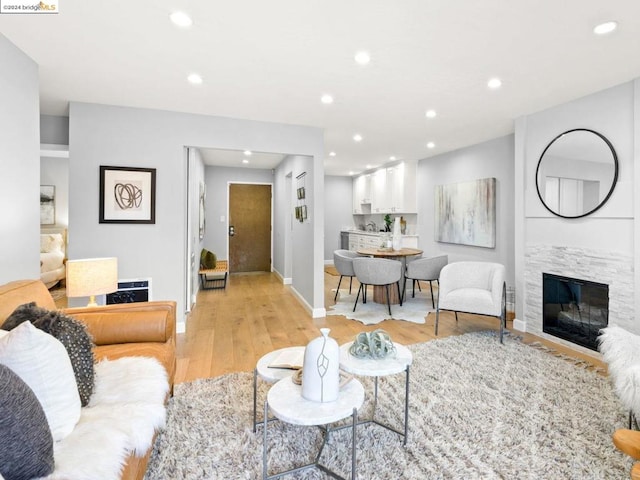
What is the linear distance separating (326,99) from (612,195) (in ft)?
8.77

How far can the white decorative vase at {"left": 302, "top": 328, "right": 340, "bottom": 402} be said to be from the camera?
1407 millimetres

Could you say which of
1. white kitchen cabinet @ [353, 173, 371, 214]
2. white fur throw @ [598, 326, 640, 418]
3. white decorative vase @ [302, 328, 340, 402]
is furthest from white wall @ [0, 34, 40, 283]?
white kitchen cabinet @ [353, 173, 371, 214]

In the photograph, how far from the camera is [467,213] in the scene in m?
5.19

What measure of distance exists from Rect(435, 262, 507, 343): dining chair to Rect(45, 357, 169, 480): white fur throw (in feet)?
9.24

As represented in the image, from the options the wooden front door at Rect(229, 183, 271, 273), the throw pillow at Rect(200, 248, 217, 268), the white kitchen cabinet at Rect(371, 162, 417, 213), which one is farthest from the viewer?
the wooden front door at Rect(229, 183, 271, 273)

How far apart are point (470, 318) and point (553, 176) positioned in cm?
182

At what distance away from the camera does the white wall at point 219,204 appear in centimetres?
702

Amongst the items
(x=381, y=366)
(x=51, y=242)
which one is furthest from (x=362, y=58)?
(x=51, y=242)

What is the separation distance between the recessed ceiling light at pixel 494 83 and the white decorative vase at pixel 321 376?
259 cm

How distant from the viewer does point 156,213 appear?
3.46 meters

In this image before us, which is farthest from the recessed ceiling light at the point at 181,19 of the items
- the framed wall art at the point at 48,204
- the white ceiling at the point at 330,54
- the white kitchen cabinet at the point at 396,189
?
the framed wall art at the point at 48,204

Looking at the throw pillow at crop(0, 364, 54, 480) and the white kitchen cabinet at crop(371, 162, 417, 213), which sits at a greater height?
the white kitchen cabinet at crop(371, 162, 417, 213)

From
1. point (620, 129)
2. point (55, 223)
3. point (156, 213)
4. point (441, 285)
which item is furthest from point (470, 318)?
point (55, 223)

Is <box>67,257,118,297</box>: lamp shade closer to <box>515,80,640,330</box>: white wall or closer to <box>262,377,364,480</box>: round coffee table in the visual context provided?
<box>262,377,364,480</box>: round coffee table
